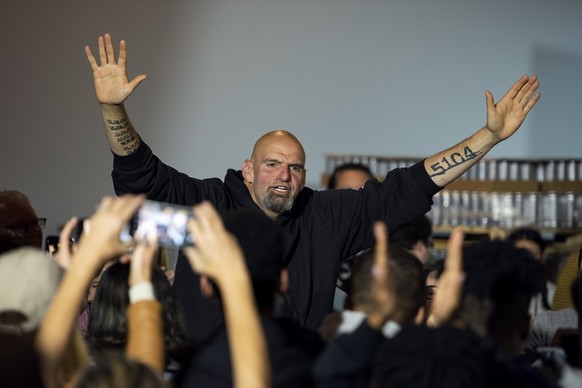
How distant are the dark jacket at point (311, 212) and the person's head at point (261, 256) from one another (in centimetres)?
127

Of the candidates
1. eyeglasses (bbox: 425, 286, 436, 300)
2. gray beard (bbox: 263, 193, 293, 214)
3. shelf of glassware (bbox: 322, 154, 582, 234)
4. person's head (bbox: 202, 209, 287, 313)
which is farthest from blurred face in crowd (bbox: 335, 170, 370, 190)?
person's head (bbox: 202, 209, 287, 313)

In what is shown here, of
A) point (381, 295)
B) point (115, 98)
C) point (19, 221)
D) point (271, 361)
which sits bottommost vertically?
point (271, 361)

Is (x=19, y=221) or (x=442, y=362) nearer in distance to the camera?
(x=442, y=362)

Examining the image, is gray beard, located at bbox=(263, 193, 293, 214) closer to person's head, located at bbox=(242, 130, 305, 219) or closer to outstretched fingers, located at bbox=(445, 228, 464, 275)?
person's head, located at bbox=(242, 130, 305, 219)

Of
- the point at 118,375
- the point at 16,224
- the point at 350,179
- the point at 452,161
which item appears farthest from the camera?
the point at 350,179

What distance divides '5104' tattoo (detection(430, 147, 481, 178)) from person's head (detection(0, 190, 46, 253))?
140cm

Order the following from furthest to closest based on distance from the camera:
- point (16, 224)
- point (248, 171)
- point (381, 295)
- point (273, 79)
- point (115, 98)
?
1. point (273, 79)
2. point (248, 171)
3. point (115, 98)
4. point (16, 224)
5. point (381, 295)

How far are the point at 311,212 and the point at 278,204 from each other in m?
0.16

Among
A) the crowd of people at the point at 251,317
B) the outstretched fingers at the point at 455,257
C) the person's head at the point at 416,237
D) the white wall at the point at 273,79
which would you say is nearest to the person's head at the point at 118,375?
the crowd of people at the point at 251,317

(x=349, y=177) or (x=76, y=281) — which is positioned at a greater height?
(x=349, y=177)

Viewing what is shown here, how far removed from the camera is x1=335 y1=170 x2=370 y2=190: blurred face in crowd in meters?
4.55

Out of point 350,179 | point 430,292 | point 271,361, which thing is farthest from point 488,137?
point 271,361

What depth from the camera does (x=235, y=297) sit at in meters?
1.58

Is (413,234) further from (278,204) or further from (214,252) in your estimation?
(214,252)
